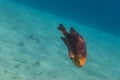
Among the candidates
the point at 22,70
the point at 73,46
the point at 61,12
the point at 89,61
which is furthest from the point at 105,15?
the point at 73,46

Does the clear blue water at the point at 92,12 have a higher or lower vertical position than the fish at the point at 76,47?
higher

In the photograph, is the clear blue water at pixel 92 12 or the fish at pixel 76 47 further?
the clear blue water at pixel 92 12

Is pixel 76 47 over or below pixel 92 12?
below

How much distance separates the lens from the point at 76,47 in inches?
77.7

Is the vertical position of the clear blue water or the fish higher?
the clear blue water

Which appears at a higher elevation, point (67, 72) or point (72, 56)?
point (67, 72)

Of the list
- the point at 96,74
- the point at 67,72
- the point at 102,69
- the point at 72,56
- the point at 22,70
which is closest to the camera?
the point at 72,56

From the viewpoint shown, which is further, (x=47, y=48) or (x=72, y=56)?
(x=47, y=48)

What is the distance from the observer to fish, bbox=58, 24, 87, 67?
6.30ft

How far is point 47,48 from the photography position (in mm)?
9930

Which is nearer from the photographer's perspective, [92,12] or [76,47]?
[76,47]

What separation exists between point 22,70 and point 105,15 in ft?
65.7

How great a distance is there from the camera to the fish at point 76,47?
1920mm

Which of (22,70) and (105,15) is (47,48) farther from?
(105,15)
